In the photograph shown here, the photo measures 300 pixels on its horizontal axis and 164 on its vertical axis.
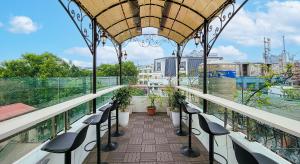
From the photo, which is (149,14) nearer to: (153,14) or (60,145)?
(153,14)

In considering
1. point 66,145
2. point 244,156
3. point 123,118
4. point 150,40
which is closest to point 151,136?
point 123,118

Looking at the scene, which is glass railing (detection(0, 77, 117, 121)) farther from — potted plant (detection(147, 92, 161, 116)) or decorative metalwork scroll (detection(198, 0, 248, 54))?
potted plant (detection(147, 92, 161, 116))

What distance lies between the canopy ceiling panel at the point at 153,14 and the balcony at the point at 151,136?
5.32ft

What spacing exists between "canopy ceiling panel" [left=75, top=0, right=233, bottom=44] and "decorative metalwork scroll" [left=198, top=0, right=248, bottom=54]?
88mm

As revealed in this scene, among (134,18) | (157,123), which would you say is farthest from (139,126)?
(134,18)

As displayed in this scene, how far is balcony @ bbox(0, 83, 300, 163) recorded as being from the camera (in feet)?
6.04

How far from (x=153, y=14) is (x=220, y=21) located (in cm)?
202

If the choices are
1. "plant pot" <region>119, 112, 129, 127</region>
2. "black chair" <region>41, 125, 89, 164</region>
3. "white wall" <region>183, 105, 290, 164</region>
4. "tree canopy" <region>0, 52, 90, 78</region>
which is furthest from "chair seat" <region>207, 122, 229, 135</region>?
"tree canopy" <region>0, 52, 90, 78</region>

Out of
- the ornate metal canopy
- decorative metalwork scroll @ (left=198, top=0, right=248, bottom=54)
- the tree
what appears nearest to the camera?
decorative metalwork scroll @ (left=198, top=0, right=248, bottom=54)

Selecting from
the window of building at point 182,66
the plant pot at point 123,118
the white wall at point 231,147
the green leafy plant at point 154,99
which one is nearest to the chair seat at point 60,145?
the white wall at point 231,147

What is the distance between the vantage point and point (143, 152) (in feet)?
12.7

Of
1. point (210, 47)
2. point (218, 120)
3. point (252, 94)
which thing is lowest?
point (218, 120)

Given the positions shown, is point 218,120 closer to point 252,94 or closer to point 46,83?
point 252,94

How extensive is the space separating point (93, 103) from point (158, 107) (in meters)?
3.76
